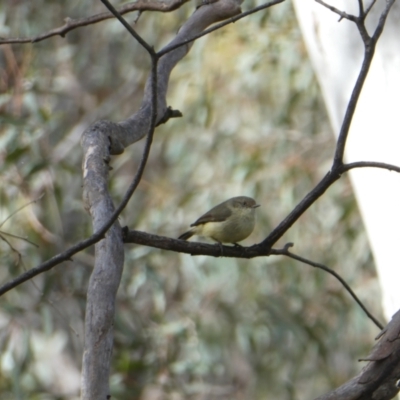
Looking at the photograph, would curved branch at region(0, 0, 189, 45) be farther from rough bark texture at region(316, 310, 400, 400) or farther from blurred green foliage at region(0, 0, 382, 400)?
blurred green foliage at region(0, 0, 382, 400)

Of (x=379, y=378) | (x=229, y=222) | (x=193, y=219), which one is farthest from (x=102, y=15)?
(x=193, y=219)

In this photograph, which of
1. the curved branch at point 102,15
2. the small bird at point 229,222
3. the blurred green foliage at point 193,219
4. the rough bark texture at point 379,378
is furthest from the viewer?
the blurred green foliage at point 193,219

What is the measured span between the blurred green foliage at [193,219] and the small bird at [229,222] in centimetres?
170

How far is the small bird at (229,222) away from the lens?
3022 mm

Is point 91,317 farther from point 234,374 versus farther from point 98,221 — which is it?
point 234,374

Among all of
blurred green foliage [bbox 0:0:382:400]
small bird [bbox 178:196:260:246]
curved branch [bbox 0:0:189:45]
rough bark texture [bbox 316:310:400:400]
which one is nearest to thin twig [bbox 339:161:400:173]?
rough bark texture [bbox 316:310:400:400]

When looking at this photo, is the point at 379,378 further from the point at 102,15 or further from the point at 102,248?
the point at 102,15

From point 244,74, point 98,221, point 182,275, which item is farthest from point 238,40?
point 98,221

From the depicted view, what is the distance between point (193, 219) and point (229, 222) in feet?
9.72

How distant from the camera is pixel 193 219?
19.7 ft

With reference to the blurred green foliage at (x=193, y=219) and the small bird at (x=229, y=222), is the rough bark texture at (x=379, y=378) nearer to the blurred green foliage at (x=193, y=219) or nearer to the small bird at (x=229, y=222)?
the small bird at (x=229, y=222)

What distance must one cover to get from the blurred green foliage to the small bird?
1700 millimetres

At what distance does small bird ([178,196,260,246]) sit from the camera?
119 inches

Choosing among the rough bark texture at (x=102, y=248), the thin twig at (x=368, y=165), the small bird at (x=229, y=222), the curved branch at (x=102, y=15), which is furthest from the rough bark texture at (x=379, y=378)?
the small bird at (x=229, y=222)
